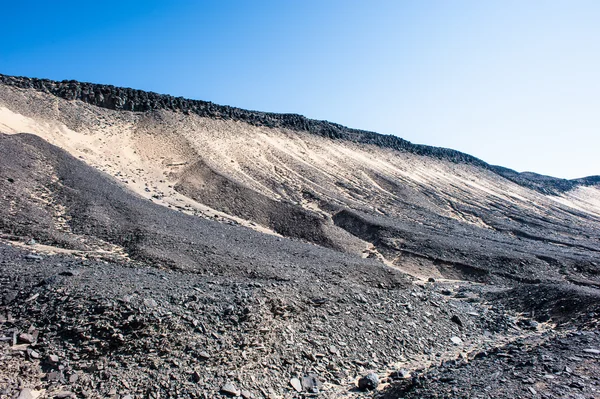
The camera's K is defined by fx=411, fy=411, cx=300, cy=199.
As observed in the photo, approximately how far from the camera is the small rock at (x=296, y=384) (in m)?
5.69

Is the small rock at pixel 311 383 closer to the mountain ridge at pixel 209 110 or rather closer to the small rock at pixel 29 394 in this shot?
the small rock at pixel 29 394

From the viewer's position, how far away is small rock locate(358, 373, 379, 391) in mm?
5841

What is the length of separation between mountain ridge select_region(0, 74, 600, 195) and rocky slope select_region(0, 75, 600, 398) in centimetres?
202

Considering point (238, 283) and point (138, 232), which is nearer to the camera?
point (238, 283)

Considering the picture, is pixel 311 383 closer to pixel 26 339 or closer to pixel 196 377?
pixel 196 377

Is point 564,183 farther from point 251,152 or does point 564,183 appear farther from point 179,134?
point 179,134

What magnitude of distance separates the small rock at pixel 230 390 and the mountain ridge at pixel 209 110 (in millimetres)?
24737

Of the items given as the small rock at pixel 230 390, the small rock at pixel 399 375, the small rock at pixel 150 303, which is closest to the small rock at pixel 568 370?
the small rock at pixel 399 375

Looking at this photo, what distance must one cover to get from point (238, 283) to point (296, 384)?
229 centimetres

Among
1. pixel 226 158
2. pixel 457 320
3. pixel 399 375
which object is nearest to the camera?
pixel 399 375

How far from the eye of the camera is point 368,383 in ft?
19.2

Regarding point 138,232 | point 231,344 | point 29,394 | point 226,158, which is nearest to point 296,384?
point 231,344

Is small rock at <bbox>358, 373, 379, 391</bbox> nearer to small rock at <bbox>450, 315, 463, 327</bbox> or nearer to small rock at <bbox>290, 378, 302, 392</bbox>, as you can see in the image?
small rock at <bbox>290, 378, 302, 392</bbox>

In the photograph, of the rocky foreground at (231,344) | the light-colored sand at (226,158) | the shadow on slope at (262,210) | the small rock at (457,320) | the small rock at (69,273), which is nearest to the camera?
the rocky foreground at (231,344)
